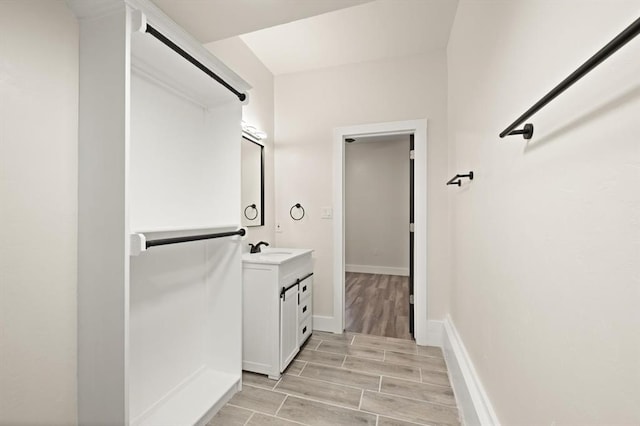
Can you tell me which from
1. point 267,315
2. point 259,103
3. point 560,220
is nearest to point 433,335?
point 267,315

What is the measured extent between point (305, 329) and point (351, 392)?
0.77 meters

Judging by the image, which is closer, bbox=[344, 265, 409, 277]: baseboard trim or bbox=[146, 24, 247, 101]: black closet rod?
bbox=[146, 24, 247, 101]: black closet rod

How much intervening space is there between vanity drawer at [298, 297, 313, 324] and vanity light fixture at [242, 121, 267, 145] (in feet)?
5.10

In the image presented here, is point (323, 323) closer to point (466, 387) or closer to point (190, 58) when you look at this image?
point (466, 387)

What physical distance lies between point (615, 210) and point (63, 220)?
1.70 m

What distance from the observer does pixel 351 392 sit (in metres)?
1.82

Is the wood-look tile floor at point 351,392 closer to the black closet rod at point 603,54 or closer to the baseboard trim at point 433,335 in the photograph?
the baseboard trim at point 433,335

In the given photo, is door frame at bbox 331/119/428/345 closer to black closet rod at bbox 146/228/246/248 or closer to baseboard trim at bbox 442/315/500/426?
baseboard trim at bbox 442/315/500/426

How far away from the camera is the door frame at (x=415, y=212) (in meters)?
2.57

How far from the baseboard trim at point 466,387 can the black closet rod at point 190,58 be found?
2.14m

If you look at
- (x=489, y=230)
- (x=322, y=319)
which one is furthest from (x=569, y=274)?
(x=322, y=319)

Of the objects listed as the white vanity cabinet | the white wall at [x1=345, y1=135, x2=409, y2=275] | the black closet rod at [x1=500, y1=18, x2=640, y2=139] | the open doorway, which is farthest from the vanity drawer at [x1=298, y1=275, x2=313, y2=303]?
the white wall at [x1=345, y1=135, x2=409, y2=275]

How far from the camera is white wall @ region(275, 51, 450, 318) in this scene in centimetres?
257

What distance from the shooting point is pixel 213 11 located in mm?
1422
